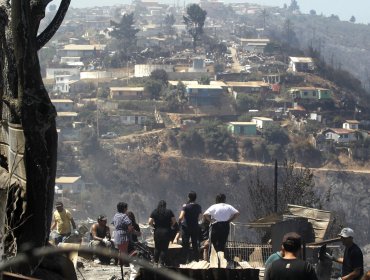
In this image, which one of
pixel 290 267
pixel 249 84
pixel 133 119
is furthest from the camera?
pixel 249 84

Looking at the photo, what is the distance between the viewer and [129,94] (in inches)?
4348

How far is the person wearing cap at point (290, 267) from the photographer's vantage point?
534 centimetres

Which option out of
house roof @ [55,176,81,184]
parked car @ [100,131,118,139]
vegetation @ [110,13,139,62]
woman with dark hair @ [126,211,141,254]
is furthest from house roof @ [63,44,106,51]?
woman with dark hair @ [126,211,141,254]

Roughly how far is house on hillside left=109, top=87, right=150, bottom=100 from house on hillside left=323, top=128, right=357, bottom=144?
2116cm

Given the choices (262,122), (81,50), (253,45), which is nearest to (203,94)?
(262,122)

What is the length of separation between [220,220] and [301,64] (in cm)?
11546

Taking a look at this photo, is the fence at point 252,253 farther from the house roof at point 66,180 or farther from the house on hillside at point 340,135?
the house on hillside at point 340,135

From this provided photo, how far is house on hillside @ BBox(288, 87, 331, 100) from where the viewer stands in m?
109

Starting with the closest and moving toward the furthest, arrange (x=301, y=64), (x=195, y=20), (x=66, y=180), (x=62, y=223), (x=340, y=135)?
(x=62, y=223) → (x=66, y=180) → (x=340, y=135) → (x=301, y=64) → (x=195, y=20)

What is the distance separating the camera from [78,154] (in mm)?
98938

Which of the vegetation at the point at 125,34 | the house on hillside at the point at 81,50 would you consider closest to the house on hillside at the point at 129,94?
the vegetation at the point at 125,34

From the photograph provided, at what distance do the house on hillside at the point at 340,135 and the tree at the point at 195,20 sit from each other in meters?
45.0

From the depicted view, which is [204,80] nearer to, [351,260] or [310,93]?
[310,93]

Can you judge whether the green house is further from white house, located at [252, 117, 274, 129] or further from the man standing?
the man standing
